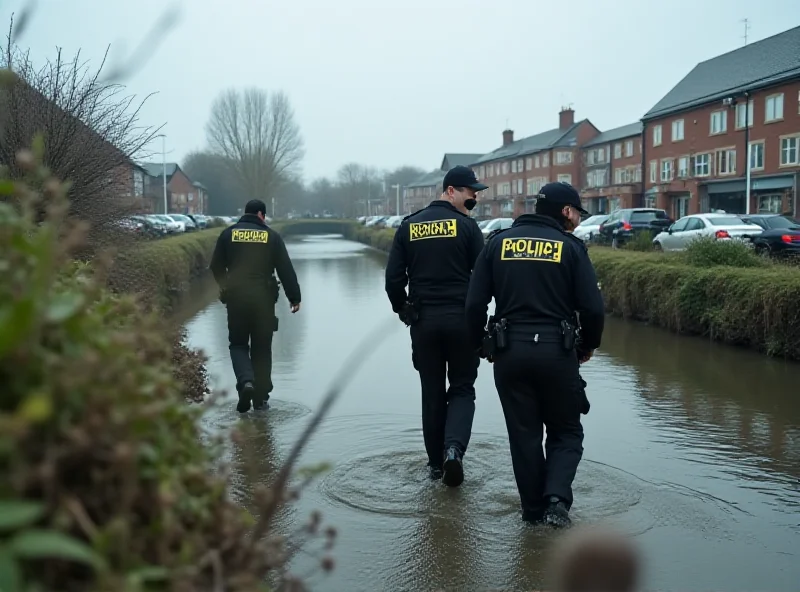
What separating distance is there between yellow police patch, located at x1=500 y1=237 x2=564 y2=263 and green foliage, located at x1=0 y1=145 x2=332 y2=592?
3.56 m

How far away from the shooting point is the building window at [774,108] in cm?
4075

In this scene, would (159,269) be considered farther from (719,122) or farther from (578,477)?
(719,122)

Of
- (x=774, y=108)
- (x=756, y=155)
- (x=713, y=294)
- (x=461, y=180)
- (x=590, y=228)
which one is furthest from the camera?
(x=756, y=155)

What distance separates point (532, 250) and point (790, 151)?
40246 mm

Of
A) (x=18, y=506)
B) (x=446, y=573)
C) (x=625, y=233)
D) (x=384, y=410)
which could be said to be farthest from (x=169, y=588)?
(x=625, y=233)

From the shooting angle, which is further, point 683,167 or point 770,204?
point 683,167

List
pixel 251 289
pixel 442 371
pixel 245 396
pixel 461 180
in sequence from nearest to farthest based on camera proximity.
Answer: pixel 442 371 → pixel 461 180 → pixel 245 396 → pixel 251 289

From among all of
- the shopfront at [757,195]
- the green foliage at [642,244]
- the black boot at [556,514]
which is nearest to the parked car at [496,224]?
the shopfront at [757,195]

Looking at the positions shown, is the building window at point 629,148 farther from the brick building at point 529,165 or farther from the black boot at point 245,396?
the black boot at point 245,396

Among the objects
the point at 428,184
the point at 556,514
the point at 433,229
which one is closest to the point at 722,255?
the point at 433,229

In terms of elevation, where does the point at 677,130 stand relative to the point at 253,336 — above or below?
above

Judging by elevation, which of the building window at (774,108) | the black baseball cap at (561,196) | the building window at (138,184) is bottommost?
the black baseball cap at (561,196)

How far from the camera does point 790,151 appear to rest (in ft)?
133

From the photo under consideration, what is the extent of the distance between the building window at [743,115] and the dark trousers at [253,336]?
1565 inches
